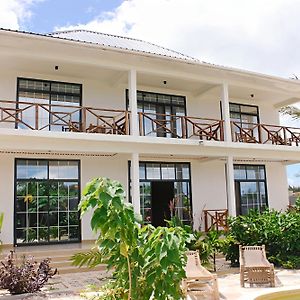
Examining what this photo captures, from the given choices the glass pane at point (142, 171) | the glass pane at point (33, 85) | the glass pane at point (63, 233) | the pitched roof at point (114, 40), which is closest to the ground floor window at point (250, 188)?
the glass pane at point (142, 171)

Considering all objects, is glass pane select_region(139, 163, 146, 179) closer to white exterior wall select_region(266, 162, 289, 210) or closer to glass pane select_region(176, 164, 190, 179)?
glass pane select_region(176, 164, 190, 179)

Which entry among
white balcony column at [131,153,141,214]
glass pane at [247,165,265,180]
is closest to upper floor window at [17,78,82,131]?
white balcony column at [131,153,141,214]

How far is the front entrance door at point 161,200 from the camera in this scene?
14.6 meters

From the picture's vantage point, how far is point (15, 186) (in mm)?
11812

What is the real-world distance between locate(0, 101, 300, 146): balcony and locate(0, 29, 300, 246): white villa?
0.15 ft

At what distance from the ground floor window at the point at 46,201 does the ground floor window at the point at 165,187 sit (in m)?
2.43

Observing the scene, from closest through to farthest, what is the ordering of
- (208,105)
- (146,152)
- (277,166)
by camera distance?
(146,152), (208,105), (277,166)

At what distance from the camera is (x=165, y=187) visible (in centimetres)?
1484

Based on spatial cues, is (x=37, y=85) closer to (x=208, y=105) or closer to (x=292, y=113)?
(x=208, y=105)

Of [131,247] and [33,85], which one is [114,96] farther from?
[131,247]

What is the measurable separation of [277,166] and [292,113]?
2.75 meters

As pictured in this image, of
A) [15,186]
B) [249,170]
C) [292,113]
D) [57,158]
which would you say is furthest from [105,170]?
[292,113]

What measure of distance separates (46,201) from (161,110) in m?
5.14

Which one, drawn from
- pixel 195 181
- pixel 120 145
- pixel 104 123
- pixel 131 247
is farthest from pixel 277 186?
pixel 131 247
